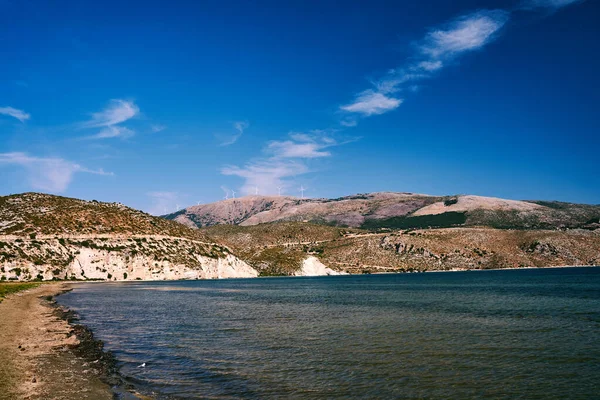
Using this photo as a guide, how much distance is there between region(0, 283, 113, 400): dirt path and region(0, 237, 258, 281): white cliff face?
100757 mm

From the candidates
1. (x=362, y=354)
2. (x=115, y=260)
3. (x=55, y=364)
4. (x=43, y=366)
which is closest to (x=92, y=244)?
(x=115, y=260)

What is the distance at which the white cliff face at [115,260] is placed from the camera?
12144 cm

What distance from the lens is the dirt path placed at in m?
16.1

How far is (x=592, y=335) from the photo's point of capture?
95.0 ft

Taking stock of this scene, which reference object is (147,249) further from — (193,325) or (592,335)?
(592,335)

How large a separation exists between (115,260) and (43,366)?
131m

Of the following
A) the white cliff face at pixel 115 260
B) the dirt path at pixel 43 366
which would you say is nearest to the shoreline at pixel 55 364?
the dirt path at pixel 43 366

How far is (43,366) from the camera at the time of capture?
66.3ft

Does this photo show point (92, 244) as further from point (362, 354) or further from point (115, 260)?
point (362, 354)

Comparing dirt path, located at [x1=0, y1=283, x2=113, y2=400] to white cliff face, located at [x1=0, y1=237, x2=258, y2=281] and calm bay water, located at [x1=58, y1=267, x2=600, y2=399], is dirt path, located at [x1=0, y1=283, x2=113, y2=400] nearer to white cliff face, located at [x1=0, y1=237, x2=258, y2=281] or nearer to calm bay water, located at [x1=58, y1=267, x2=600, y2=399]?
calm bay water, located at [x1=58, y1=267, x2=600, y2=399]

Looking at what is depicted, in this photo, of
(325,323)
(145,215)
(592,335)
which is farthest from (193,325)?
(145,215)

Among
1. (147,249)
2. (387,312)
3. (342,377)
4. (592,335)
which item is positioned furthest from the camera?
(147,249)

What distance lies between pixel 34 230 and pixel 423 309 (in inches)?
4809

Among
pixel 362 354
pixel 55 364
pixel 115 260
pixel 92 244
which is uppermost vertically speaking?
pixel 92 244
